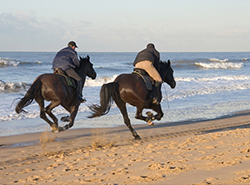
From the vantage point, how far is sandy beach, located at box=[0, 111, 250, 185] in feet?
16.2

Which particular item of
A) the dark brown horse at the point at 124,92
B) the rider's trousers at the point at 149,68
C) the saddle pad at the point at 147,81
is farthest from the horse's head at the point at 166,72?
the dark brown horse at the point at 124,92

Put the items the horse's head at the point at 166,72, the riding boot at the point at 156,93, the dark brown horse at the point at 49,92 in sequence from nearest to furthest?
the dark brown horse at the point at 49,92 → the riding boot at the point at 156,93 → the horse's head at the point at 166,72

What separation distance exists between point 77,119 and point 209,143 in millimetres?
5482

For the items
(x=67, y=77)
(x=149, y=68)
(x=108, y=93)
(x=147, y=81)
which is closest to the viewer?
(x=108, y=93)

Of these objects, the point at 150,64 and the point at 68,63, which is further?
the point at 68,63

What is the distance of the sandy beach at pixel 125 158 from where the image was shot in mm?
4934

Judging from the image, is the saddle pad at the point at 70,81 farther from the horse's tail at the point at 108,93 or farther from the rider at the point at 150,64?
the rider at the point at 150,64

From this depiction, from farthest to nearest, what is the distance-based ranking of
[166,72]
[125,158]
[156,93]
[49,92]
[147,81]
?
[166,72] → [156,93] → [147,81] → [49,92] → [125,158]

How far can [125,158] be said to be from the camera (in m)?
6.57

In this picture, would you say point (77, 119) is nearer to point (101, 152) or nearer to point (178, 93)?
point (101, 152)

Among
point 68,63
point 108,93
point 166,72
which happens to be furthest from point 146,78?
point 68,63

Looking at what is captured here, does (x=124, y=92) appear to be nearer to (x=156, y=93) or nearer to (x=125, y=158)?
(x=156, y=93)

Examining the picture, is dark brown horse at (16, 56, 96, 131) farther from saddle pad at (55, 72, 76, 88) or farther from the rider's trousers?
the rider's trousers

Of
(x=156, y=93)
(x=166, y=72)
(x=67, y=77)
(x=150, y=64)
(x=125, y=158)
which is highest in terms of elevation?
(x=150, y=64)
